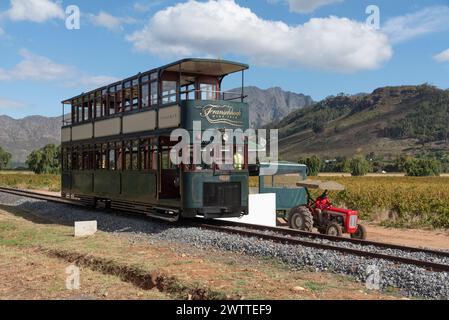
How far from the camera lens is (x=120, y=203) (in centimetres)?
1820

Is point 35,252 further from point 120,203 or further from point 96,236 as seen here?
point 120,203

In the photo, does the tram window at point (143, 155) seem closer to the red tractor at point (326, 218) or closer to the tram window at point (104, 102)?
the tram window at point (104, 102)

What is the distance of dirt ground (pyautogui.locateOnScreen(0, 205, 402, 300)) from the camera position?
7703 mm

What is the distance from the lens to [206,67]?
51.7 feet

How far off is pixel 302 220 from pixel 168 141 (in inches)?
195

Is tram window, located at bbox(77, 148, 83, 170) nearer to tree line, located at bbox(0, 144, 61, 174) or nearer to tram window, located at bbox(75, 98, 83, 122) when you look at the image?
tram window, located at bbox(75, 98, 83, 122)

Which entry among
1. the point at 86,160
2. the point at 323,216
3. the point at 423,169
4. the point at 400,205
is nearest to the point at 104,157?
the point at 86,160

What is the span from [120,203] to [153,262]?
28.5ft

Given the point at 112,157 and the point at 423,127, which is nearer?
the point at 112,157

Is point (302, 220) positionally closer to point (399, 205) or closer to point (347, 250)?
point (347, 250)

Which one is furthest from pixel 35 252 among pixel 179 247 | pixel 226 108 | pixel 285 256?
pixel 226 108

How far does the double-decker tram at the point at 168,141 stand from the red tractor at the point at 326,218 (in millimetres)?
1850

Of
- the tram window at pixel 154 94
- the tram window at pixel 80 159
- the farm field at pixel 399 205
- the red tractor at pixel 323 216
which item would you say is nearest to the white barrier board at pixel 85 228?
the tram window at pixel 154 94

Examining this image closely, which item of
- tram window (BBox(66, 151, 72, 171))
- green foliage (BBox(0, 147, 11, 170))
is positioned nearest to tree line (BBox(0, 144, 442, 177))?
green foliage (BBox(0, 147, 11, 170))
